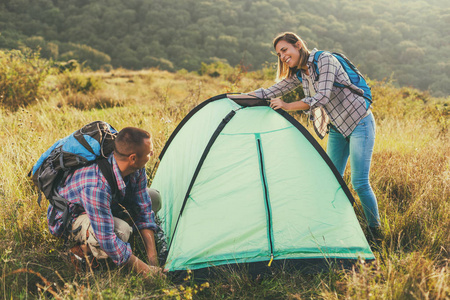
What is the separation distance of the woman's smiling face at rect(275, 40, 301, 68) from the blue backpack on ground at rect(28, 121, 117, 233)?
1673 millimetres

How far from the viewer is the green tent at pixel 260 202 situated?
283 cm

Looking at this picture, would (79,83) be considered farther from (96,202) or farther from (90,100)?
(96,202)

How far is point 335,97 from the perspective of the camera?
3123mm

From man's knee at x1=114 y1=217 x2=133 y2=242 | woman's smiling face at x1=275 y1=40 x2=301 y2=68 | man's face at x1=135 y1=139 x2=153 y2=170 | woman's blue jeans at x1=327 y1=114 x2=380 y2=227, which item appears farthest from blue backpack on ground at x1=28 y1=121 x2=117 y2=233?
woman's blue jeans at x1=327 y1=114 x2=380 y2=227

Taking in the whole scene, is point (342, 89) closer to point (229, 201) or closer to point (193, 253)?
point (229, 201)

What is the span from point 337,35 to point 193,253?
3928 cm

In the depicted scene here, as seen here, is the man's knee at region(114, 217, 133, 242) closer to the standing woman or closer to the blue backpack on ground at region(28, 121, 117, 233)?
the blue backpack on ground at region(28, 121, 117, 233)

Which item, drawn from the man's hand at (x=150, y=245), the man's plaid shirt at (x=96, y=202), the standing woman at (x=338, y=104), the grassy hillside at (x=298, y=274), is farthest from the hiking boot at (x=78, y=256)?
the standing woman at (x=338, y=104)

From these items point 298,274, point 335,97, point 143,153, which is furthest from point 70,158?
point 335,97

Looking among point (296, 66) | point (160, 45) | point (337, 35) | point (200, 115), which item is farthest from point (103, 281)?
point (337, 35)

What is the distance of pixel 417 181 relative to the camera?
395 cm

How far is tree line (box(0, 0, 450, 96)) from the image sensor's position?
3014 cm

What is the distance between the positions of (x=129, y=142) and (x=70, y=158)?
0.50m

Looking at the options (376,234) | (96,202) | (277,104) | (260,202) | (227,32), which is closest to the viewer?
(96,202)
